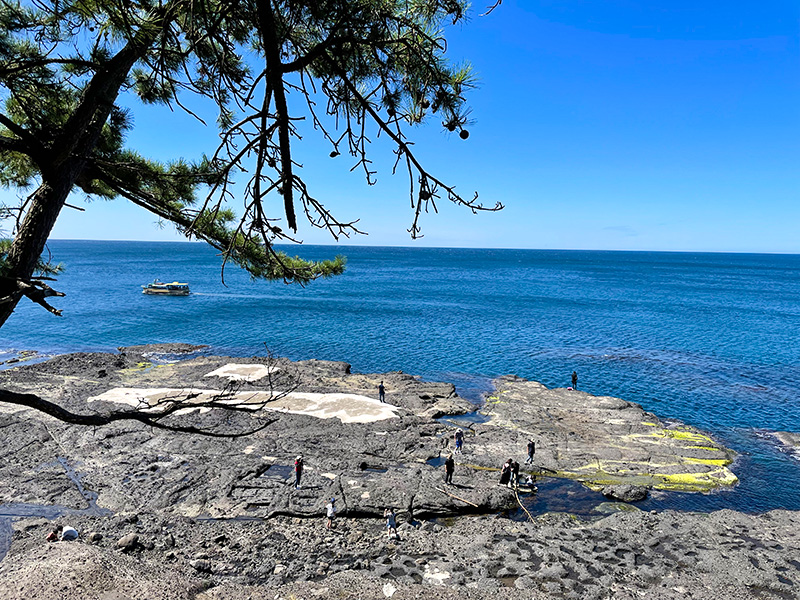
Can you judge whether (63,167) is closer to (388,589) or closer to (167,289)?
(388,589)

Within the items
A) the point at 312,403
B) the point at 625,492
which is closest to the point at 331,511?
the point at 312,403

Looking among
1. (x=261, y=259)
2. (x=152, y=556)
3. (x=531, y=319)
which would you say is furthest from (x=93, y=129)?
(x=531, y=319)

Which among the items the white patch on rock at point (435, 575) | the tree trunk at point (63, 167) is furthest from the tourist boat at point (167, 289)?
the tree trunk at point (63, 167)

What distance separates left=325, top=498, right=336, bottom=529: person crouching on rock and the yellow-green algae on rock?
7.75 metres

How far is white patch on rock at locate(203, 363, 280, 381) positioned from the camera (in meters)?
33.3

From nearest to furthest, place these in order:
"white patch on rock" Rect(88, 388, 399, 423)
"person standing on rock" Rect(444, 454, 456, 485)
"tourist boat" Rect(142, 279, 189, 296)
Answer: "person standing on rock" Rect(444, 454, 456, 485)
"white patch on rock" Rect(88, 388, 399, 423)
"tourist boat" Rect(142, 279, 189, 296)

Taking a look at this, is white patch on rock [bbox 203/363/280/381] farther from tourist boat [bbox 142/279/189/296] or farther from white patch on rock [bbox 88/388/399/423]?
tourist boat [bbox 142/279/189/296]

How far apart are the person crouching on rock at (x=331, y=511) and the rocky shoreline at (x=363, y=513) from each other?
304 mm

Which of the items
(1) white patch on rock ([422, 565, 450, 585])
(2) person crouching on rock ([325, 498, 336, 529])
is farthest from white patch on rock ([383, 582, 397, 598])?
(2) person crouching on rock ([325, 498, 336, 529])

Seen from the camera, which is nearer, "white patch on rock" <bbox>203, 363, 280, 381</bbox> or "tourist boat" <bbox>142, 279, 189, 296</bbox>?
"white patch on rock" <bbox>203, 363, 280, 381</bbox>

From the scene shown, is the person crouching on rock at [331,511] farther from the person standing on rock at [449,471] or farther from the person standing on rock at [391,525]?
the person standing on rock at [449,471]

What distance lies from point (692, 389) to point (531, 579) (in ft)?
92.5

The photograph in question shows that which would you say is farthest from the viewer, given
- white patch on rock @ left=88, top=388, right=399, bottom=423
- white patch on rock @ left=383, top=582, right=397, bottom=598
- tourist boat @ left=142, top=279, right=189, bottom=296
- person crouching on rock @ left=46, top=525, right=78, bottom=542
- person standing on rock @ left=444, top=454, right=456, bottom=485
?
tourist boat @ left=142, top=279, right=189, bottom=296

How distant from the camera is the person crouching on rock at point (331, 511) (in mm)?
16650
